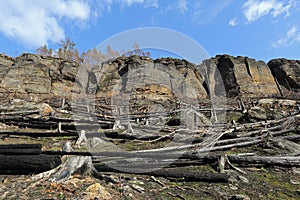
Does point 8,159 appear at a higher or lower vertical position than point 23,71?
lower

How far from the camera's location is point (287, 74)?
132ft

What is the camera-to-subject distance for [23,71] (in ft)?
111

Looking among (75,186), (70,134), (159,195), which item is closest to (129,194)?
(159,195)

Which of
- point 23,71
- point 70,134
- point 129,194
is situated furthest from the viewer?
point 23,71

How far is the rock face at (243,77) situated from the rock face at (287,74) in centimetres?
192

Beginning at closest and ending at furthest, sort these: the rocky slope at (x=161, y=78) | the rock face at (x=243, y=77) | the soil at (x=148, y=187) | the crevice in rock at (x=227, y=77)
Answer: the soil at (x=148, y=187) < the rocky slope at (x=161, y=78) < the rock face at (x=243, y=77) < the crevice in rock at (x=227, y=77)

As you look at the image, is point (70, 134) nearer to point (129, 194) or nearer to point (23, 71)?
point (129, 194)

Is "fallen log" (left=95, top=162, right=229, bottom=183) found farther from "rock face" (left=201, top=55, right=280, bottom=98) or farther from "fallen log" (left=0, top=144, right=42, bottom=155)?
"rock face" (left=201, top=55, right=280, bottom=98)

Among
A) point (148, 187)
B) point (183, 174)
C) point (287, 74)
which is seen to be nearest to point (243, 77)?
point (287, 74)

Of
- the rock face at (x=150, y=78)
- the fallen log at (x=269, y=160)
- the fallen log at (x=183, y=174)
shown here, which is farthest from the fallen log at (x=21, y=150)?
the rock face at (x=150, y=78)

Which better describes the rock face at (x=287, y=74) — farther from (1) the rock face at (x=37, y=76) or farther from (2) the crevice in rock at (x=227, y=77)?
(1) the rock face at (x=37, y=76)

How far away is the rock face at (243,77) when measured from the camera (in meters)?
38.1

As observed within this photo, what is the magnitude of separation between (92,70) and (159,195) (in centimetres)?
4363

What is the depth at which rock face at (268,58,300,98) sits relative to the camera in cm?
3994
